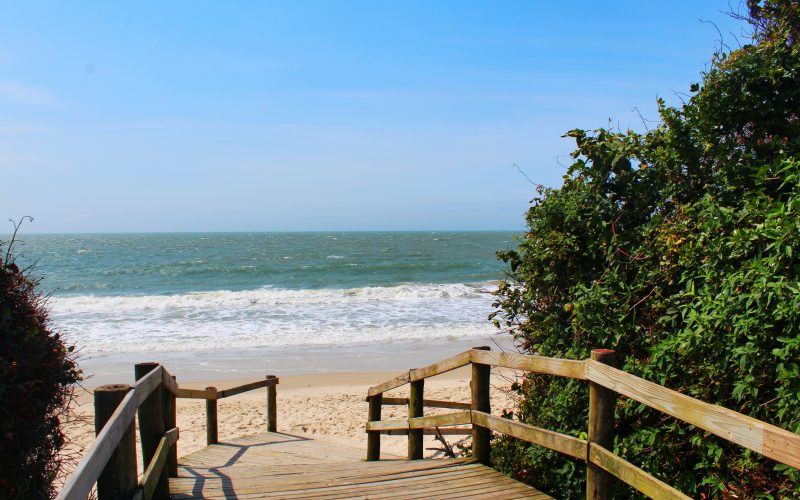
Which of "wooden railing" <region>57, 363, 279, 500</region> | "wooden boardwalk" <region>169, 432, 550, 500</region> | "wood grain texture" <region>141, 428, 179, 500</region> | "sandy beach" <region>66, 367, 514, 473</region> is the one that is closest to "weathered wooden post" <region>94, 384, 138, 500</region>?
"wooden railing" <region>57, 363, 279, 500</region>

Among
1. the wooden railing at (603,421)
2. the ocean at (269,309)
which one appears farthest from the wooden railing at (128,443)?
the wooden railing at (603,421)

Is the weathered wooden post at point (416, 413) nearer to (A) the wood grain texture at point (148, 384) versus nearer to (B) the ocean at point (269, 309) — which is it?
(B) the ocean at point (269, 309)

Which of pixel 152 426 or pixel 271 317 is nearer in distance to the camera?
pixel 152 426

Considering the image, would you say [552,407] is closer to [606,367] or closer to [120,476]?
[606,367]

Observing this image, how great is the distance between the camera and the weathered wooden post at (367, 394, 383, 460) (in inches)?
270

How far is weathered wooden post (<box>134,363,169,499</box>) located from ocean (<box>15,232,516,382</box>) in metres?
1.37

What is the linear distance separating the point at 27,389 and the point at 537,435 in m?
3.15

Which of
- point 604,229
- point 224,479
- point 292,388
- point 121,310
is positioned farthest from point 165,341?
point 604,229

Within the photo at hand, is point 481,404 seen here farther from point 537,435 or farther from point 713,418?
point 713,418

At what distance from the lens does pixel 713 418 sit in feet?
7.99

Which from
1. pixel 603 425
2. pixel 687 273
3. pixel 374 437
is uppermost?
pixel 687 273

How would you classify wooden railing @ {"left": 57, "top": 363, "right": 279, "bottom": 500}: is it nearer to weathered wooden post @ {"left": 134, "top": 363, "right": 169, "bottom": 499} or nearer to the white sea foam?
weathered wooden post @ {"left": 134, "top": 363, "right": 169, "bottom": 499}

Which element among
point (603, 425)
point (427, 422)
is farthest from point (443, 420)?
point (603, 425)

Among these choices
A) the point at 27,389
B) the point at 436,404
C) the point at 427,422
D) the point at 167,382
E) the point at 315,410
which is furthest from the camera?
the point at 315,410
